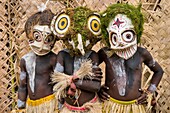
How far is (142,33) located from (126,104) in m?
0.40

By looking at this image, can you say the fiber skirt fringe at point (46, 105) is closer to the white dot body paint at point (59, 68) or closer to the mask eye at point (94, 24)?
the white dot body paint at point (59, 68)

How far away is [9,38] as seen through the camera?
3.81m

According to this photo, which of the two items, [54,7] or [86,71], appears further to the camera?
[54,7]

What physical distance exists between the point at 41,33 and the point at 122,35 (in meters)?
0.45

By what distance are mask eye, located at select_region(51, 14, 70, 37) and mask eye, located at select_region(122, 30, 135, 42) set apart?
0.98 feet

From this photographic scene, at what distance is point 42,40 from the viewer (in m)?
2.79

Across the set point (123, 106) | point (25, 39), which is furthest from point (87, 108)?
point (25, 39)

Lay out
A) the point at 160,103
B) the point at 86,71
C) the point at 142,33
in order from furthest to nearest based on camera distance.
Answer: the point at 160,103 < the point at 142,33 < the point at 86,71

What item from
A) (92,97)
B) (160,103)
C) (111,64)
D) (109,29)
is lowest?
(160,103)

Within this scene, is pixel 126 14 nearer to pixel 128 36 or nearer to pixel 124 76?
pixel 128 36

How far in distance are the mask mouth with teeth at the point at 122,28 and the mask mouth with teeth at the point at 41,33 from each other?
1.02 feet

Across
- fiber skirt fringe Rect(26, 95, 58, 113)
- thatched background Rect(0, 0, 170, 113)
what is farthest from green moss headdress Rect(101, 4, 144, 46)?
thatched background Rect(0, 0, 170, 113)

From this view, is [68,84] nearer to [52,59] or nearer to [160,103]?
[52,59]

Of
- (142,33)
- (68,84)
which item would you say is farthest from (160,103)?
(68,84)
